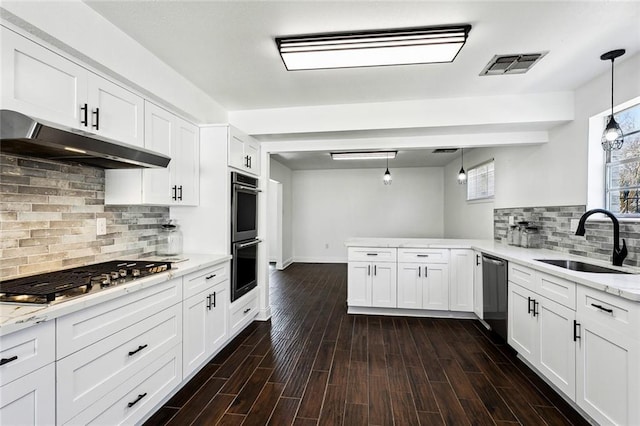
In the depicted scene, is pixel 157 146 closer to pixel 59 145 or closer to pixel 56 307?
pixel 59 145

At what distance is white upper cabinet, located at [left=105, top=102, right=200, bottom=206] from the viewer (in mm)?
2180

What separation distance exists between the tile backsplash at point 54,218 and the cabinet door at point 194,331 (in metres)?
0.73

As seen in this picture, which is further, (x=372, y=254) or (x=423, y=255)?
(x=372, y=254)

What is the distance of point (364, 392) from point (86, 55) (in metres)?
2.83

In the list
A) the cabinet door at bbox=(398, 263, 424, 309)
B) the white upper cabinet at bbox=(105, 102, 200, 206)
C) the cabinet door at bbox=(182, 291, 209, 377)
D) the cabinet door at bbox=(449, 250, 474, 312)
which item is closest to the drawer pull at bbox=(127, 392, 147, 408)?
the cabinet door at bbox=(182, 291, 209, 377)

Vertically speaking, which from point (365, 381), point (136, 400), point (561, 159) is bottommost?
point (365, 381)

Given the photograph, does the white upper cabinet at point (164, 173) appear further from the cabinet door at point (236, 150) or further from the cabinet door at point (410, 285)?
the cabinet door at point (410, 285)

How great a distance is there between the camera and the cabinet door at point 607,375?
57.9 inches

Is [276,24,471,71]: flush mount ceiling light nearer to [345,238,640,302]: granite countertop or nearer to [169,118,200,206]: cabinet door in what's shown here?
[169,118,200,206]: cabinet door

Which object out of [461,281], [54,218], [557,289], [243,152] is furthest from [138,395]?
[461,281]

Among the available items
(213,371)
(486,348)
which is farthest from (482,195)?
(213,371)

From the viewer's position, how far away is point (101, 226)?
2.17m

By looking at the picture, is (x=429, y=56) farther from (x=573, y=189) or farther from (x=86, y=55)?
(x=86, y=55)

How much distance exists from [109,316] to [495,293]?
3269 mm
